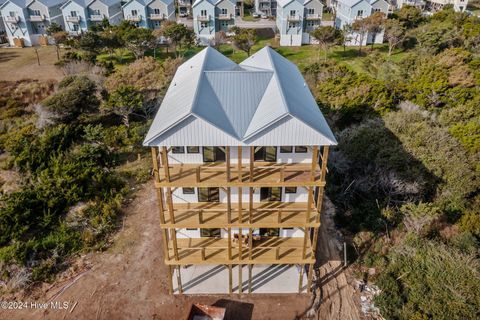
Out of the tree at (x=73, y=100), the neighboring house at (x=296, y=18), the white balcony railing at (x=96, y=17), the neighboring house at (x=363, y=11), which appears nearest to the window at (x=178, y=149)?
the tree at (x=73, y=100)

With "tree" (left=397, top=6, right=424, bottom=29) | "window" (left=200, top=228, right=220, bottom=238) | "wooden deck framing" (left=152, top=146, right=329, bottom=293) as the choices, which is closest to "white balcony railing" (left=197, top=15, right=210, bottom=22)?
"tree" (left=397, top=6, right=424, bottom=29)

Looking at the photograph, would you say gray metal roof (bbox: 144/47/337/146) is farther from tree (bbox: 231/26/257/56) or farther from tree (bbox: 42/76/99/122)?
tree (bbox: 231/26/257/56)

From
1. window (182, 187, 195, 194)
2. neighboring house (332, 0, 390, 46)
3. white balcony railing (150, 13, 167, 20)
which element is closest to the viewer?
window (182, 187, 195, 194)

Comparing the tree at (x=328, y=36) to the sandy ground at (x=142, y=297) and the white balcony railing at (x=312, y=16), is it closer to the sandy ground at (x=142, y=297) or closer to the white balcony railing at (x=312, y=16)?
the white balcony railing at (x=312, y=16)

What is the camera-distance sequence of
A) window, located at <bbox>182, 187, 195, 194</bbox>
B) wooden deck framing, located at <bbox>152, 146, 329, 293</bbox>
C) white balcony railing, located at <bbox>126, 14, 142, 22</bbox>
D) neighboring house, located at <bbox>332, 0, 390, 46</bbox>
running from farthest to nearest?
white balcony railing, located at <bbox>126, 14, 142, 22</bbox>
neighboring house, located at <bbox>332, 0, 390, 46</bbox>
window, located at <bbox>182, 187, 195, 194</bbox>
wooden deck framing, located at <bbox>152, 146, 329, 293</bbox>

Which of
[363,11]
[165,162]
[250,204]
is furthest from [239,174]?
[363,11]

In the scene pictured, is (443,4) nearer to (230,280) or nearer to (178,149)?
(178,149)

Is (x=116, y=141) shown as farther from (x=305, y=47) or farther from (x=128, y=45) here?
(x=305, y=47)

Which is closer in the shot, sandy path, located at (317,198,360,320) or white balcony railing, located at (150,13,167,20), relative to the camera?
sandy path, located at (317,198,360,320)
